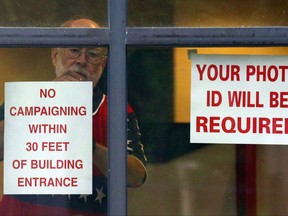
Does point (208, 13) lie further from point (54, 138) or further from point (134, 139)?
point (54, 138)

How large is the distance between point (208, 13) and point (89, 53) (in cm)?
64

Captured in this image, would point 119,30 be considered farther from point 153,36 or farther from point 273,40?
point 273,40

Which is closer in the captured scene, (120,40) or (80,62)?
(120,40)

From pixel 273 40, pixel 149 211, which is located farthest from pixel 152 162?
pixel 273 40

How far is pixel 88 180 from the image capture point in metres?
3.11

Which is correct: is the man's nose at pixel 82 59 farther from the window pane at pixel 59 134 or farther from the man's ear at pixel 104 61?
the man's ear at pixel 104 61

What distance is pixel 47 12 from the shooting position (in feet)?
10.2

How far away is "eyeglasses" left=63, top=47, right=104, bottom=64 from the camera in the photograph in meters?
3.09

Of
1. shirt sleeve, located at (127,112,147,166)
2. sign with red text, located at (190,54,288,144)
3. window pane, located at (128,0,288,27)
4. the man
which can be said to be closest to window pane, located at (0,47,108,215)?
the man

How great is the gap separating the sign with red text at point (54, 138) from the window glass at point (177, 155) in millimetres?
265

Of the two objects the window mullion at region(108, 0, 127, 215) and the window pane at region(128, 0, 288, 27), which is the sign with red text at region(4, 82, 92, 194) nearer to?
the window mullion at region(108, 0, 127, 215)

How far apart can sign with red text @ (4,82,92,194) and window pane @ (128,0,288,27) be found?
47cm

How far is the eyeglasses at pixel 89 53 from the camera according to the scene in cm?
309

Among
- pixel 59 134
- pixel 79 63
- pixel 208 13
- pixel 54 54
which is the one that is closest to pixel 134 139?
pixel 59 134
